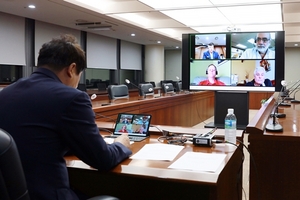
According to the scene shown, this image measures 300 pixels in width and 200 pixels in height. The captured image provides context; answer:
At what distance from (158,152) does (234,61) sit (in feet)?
11.5

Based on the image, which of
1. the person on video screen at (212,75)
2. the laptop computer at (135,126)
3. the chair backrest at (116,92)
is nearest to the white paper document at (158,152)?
the laptop computer at (135,126)

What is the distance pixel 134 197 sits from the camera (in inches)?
68.7

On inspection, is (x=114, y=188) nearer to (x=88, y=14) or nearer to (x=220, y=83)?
(x=220, y=83)

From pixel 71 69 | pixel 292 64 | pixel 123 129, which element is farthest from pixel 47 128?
pixel 292 64

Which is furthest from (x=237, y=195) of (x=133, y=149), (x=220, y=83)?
(x=220, y=83)

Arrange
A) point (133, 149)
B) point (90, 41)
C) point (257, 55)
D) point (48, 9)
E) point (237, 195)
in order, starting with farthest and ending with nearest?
point (90, 41) → point (48, 9) → point (257, 55) → point (237, 195) → point (133, 149)

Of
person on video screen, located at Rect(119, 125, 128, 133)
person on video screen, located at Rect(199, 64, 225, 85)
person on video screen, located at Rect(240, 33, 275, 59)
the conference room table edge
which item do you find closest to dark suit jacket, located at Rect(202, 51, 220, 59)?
person on video screen, located at Rect(199, 64, 225, 85)

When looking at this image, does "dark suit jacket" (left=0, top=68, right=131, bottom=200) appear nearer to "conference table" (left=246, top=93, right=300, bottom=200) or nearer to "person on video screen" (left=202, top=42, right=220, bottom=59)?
"conference table" (left=246, top=93, right=300, bottom=200)

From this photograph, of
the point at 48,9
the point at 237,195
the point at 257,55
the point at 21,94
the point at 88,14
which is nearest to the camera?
the point at 21,94

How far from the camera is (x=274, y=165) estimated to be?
7.14 feet

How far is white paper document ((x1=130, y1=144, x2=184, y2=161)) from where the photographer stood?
1.55 metres

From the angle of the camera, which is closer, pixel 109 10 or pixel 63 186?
pixel 63 186

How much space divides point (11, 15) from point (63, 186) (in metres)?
5.89

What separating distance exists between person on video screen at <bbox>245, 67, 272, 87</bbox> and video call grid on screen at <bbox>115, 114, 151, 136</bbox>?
3.17 m
